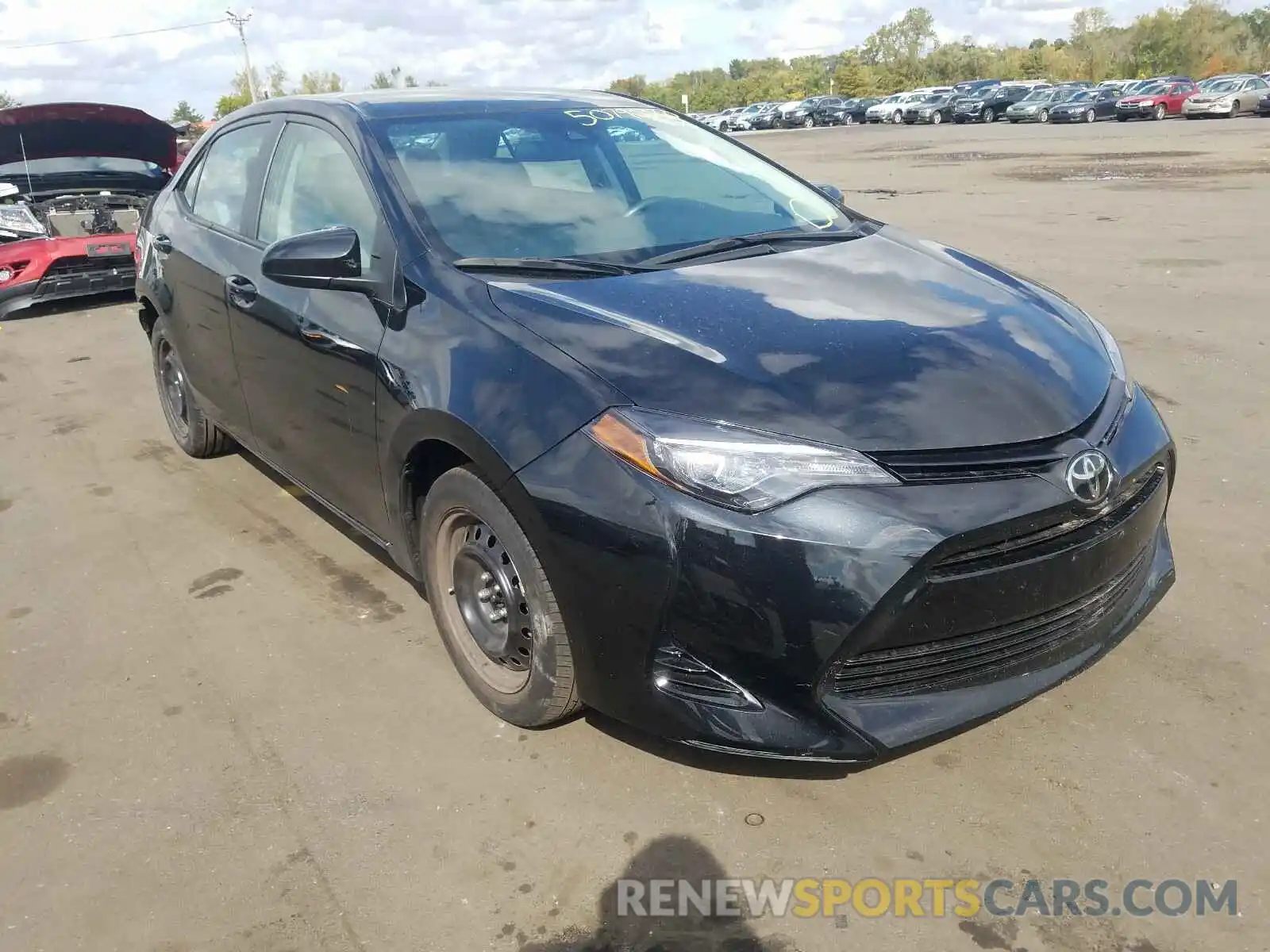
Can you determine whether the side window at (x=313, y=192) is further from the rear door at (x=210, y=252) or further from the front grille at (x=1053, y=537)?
the front grille at (x=1053, y=537)

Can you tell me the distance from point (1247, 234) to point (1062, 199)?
4133 millimetres

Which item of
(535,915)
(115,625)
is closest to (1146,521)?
(535,915)

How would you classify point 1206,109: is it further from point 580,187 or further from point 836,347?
point 836,347

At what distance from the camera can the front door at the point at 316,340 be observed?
3061 mm

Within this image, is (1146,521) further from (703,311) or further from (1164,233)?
(1164,233)

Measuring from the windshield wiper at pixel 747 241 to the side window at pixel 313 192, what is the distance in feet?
2.92

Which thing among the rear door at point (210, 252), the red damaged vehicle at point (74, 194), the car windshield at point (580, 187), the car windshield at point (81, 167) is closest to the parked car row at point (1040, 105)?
the car windshield at point (81, 167)

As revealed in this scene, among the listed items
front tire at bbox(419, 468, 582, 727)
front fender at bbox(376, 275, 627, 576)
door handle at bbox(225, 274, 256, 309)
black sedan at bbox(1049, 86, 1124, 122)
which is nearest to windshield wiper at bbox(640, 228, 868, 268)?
front fender at bbox(376, 275, 627, 576)

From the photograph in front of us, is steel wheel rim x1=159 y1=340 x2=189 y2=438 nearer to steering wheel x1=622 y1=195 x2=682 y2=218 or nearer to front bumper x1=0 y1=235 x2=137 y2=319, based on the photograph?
steering wheel x1=622 y1=195 x2=682 y2=218

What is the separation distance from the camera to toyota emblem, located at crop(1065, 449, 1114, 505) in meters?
2.29

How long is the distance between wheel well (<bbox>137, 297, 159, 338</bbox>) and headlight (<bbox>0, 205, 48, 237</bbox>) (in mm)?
4643

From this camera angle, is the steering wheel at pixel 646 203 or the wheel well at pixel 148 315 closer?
the steering wheel at pixel 646 203

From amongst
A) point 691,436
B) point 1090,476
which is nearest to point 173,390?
point 691,436

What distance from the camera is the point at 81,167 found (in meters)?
9.16
